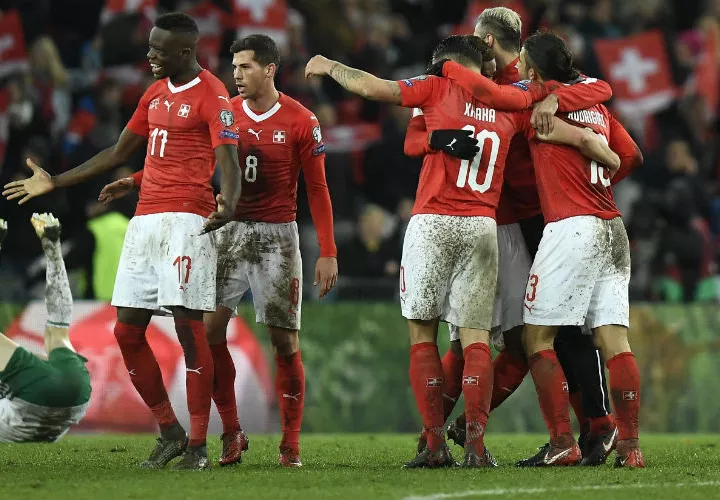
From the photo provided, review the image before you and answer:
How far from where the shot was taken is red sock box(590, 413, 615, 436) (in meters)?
8.27

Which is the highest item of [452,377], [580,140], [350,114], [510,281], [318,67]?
[350,114]

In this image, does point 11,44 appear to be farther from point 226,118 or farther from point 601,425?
point 601,425

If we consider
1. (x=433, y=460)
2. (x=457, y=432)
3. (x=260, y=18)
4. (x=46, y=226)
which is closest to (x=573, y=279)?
(x=433, y=460)

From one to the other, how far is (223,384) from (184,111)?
68.2 inches

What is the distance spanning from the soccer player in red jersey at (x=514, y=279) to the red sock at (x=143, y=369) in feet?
5.48

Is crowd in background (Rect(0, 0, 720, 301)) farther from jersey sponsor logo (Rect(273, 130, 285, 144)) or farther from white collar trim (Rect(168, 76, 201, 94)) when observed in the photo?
white collar trim (Rect(168, 76, 201, 94))

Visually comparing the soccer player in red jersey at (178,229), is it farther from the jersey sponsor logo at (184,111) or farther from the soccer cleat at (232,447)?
the soccer cleat at (232,447)

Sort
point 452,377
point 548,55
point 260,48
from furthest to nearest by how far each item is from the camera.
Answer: point 452,377 → point 260,48 → point 548,55

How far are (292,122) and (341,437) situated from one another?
3714 millimetres

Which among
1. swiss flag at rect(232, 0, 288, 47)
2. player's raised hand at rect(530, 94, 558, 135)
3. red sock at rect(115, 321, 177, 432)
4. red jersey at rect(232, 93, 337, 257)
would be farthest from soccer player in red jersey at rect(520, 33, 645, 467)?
swiss flag at rect(232, 0, 288, 47)

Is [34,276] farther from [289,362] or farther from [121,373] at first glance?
[289,362]

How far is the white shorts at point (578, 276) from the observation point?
25.2 feet

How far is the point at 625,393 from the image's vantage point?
7.65 meters

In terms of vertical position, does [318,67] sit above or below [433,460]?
above
